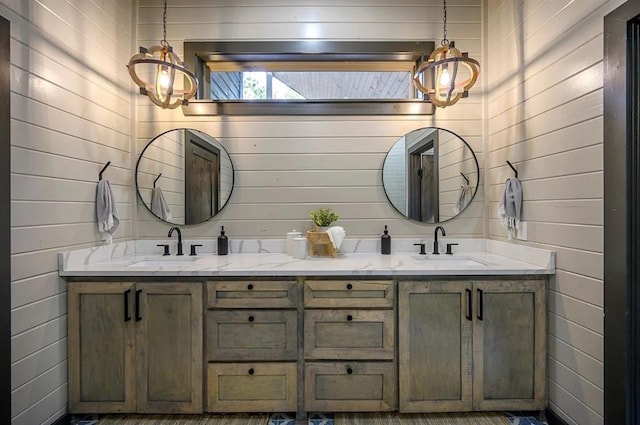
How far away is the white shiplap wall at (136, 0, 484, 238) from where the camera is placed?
2420 millimetres

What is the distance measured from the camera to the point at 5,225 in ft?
4.68

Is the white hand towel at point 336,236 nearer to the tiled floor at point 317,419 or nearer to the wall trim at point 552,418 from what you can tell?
the tiled floor at point 317,419

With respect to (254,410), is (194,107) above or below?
above

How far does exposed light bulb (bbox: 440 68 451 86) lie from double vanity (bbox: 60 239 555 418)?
3.84 feet

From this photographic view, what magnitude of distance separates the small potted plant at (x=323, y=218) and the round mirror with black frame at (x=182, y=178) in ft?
2.31

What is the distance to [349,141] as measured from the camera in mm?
2447

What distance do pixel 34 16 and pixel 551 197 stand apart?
294 cm

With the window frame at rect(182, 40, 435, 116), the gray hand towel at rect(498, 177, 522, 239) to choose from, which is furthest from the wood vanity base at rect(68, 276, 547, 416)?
the window frame at rect(182, 40, 435, 116)

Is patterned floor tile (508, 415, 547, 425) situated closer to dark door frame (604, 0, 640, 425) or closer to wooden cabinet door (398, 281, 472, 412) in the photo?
wooden cabinet door (398, 281, 472, 412)

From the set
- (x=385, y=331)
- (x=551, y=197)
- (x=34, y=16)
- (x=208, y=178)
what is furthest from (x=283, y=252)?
(x=34, y=16)

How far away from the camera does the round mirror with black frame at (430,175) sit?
7.93 ft

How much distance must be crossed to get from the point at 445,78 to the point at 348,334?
1.70m

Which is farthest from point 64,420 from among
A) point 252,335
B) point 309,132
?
point 309,132

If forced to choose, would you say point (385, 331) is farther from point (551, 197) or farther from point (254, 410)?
point (551, 197)
